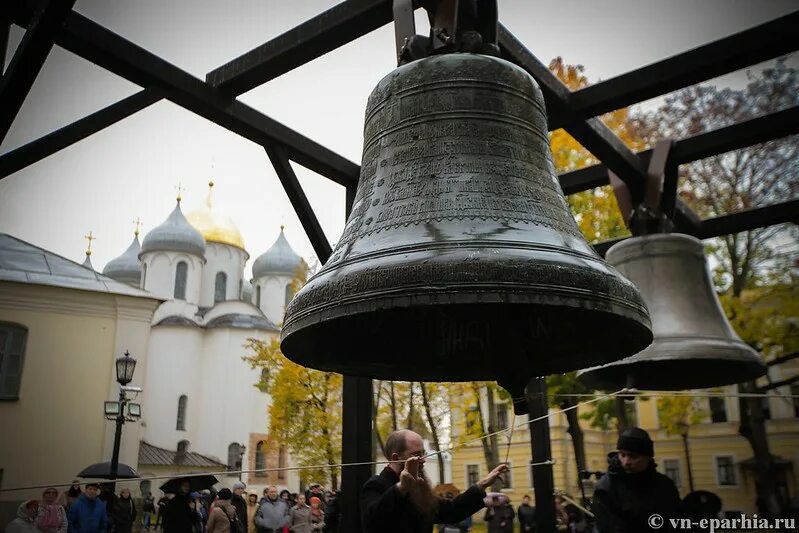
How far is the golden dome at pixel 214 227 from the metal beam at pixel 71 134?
142 feet

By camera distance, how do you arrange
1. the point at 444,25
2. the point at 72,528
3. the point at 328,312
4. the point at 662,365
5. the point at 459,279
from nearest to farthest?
the point at 459,279 → the point at 328,312 → the point at 444,25 → the point at 662,365 → the point at 72,528

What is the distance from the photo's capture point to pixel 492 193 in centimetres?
233

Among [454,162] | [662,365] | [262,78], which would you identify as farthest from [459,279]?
[662,365]

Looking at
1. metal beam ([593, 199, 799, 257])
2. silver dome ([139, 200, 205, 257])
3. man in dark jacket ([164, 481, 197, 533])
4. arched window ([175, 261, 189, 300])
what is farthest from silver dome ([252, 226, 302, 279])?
metal beam ([593, 199, 799, 257])

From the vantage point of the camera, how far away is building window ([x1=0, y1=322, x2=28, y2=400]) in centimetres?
1855

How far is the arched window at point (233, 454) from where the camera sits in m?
37.2

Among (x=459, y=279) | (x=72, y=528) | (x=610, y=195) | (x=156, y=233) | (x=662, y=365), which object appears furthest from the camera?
(x=156, y=233)

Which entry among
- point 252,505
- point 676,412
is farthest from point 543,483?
point 252,505

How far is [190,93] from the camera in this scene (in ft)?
12.8

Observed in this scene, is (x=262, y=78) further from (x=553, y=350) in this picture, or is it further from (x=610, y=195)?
(x=610, y=195)

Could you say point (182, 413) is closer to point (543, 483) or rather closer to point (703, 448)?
point (703, 448)

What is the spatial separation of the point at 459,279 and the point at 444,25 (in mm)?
1276

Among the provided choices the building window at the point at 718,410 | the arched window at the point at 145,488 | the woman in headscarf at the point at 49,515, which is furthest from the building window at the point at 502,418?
the woman in headscarf at the point at 49,515

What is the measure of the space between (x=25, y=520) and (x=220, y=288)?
125 ft
